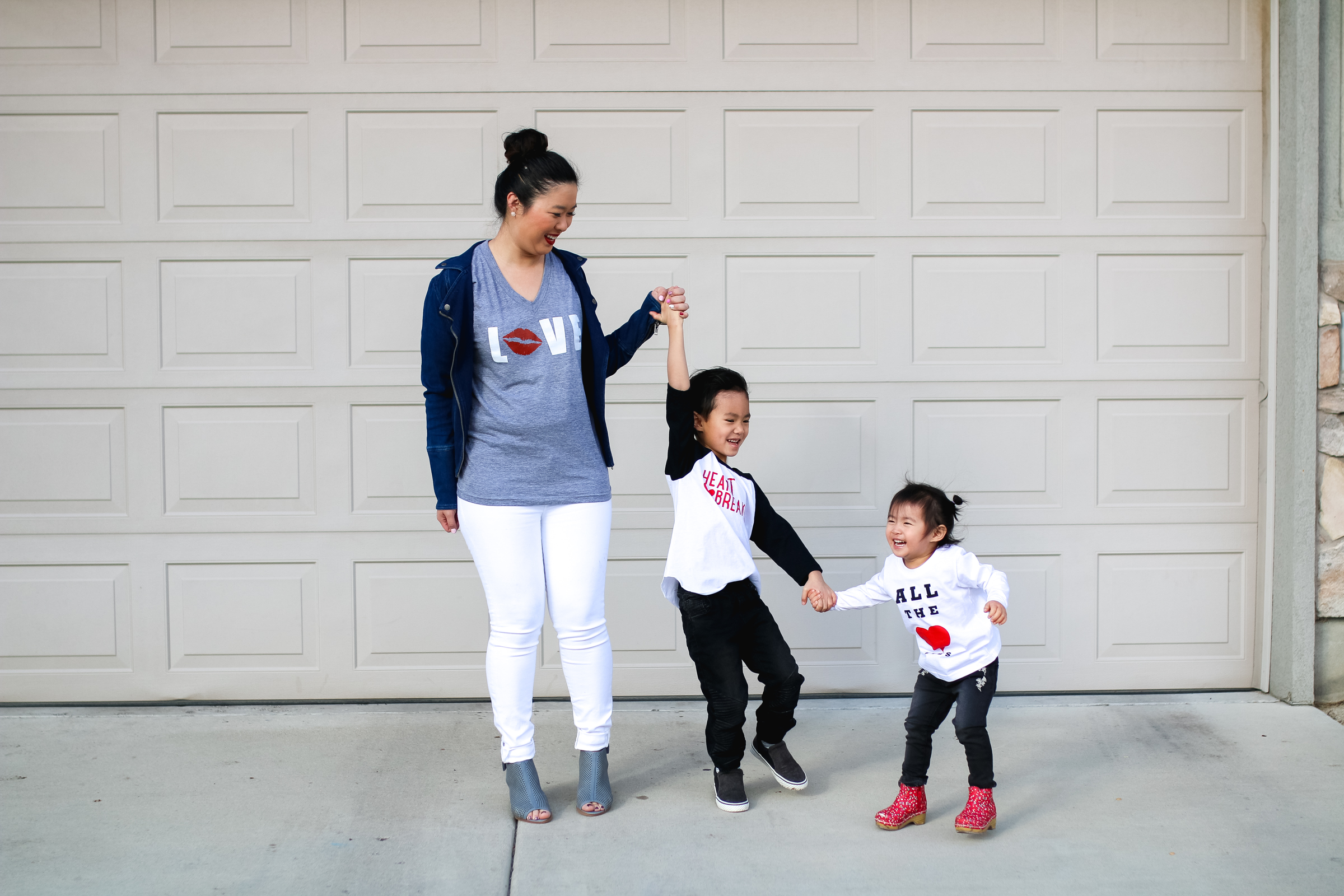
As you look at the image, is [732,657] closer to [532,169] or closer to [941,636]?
[941,636]

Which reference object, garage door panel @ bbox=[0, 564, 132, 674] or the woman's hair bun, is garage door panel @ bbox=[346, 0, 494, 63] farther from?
garage door panel @ bbox=[0, 564, 132, 674]

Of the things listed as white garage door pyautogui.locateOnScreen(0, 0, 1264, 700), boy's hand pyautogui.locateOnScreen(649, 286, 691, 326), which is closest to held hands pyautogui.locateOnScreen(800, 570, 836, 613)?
boy's hand pyautogui.locateOnScreen(649, 286, 691, 326)

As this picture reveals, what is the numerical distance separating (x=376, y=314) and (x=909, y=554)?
1995 millimetres

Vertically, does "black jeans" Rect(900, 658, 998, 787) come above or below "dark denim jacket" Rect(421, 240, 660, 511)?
below

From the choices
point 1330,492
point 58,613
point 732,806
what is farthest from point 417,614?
point 1330,492

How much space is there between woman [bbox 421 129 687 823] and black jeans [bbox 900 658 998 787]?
81 centimetres

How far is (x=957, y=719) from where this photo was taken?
8.98 feet

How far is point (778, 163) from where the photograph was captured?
3.71 meters

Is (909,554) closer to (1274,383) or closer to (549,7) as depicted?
(1274,383)

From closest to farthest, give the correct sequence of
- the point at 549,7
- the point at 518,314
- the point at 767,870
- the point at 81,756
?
the point at 767,870 → the point at 518,314 → the point at 81,756 → the point at 549,7

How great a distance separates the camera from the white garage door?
3666 millimetres

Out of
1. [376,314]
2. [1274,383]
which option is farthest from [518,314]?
[1274,383]

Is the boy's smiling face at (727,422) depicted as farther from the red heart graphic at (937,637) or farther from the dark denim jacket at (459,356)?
the red heart graphic at (937,637)

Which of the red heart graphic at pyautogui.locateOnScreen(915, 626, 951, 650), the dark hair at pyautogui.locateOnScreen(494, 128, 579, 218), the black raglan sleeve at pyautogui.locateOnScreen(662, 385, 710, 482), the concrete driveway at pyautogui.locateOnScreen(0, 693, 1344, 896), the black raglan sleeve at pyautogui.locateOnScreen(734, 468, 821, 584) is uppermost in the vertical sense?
the dark hair at pyautogui.locateOnScreen(494, 128, 579, 218)
